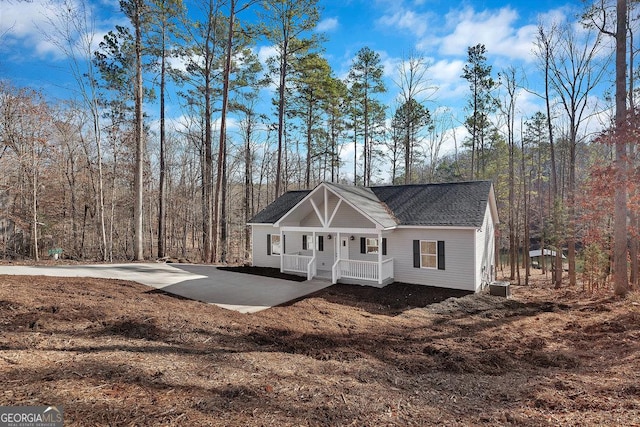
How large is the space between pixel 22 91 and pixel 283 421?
24010 millimetres

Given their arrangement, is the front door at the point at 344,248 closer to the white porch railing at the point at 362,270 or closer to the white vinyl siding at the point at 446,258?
the white porch railing at the point at 362,270

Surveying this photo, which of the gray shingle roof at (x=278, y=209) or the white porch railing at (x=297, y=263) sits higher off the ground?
the gray shingle roof at (x=278, y=209)

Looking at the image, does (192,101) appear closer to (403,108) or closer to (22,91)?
(22,91)

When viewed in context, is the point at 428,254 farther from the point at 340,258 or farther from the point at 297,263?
the point at 297,263

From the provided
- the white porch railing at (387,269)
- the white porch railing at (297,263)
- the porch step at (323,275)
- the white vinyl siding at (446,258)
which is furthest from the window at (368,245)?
the white porch railing at (297,263)

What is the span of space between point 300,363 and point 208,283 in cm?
767

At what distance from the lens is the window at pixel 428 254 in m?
12.3

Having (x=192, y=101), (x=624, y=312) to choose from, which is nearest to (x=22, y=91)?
(x=192, y=101)

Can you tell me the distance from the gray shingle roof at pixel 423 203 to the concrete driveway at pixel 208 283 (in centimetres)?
380

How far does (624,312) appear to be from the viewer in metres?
9.32

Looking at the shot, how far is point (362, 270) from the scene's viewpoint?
41.3ft

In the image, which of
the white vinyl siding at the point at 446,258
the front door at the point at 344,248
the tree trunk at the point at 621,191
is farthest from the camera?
the front door at the point at 344,248

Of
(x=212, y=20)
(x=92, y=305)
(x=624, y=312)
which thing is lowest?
(x=624, y=312)

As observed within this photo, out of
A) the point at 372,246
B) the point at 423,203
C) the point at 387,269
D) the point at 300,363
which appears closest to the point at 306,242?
the point at 372,246
